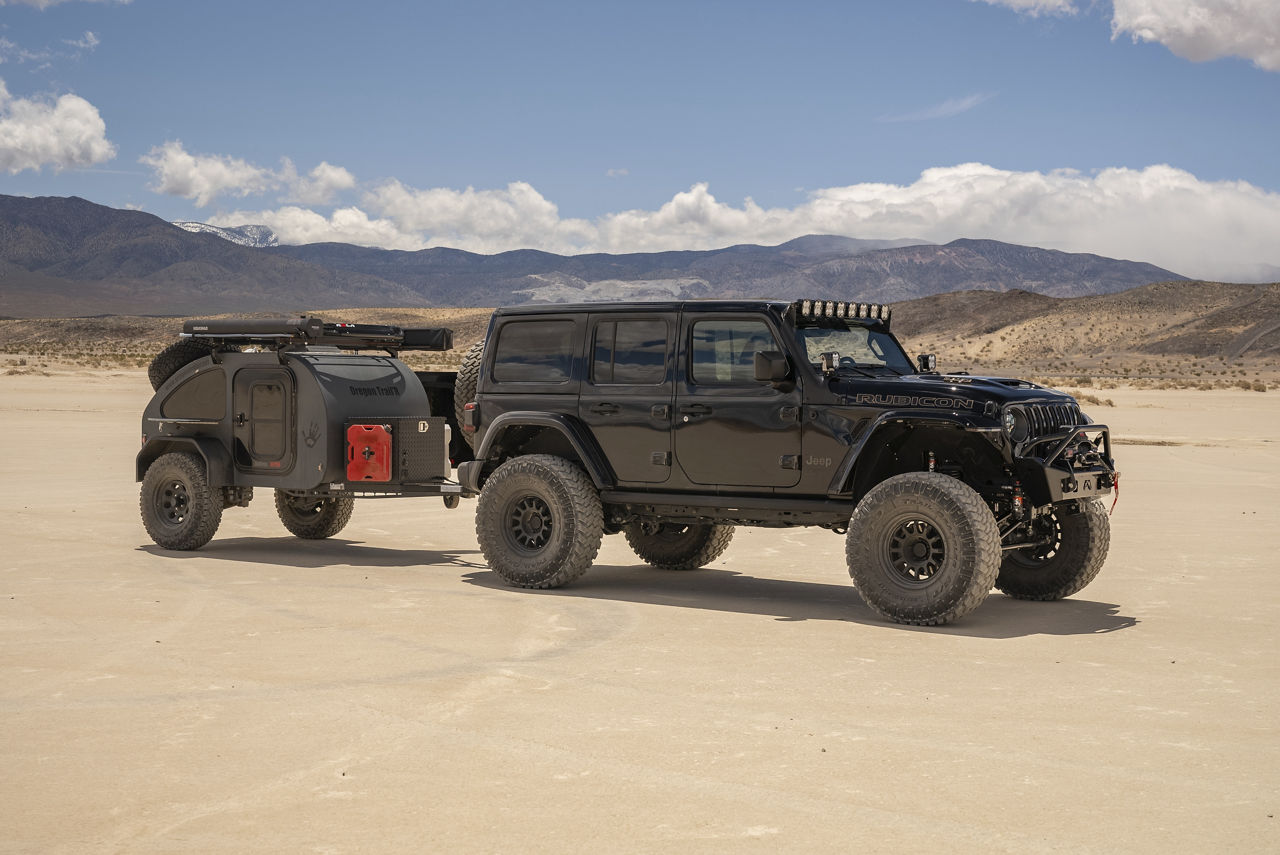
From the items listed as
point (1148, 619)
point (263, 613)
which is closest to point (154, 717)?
point (263, 613)

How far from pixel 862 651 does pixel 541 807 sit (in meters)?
3.78

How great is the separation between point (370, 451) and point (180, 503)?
2.24 metres

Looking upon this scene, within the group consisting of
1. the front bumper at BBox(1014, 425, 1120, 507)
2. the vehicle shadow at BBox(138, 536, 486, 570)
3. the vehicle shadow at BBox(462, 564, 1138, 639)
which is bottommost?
the vehicle shadow at BBox(138, 536, 486, 570)

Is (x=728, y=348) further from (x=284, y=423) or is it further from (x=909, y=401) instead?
(x=284, y=423)

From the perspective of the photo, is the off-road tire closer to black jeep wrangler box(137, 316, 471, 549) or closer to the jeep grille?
black jeep wrangler box(137, 316, 471, 549)

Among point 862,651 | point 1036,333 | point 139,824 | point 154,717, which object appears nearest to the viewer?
point 139,824

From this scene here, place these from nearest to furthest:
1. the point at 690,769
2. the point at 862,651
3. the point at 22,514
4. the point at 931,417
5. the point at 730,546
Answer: the point at 690,769 < the point at 862,651 < the point at 931,417 < the point at 730,546 < the point at 22,514

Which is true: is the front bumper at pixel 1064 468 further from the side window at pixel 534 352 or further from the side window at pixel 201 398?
the side window at pixel 201 398

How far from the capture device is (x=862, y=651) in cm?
921

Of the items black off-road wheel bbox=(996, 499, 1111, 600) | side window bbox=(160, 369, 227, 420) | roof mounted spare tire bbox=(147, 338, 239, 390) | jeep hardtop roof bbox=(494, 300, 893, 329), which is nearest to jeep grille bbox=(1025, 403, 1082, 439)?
black off-road wheel bbox=(996, 499, 1111, 600)

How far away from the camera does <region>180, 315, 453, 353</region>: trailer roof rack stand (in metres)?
14.0

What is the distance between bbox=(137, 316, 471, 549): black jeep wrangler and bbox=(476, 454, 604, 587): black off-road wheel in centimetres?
168

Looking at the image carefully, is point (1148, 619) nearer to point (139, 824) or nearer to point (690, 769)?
point (690, 769)

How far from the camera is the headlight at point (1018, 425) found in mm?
10109
